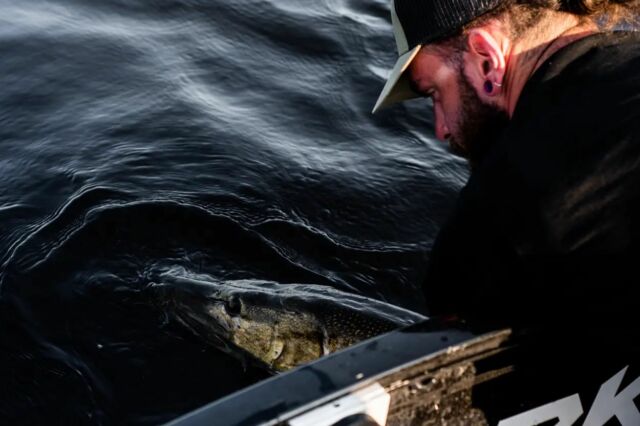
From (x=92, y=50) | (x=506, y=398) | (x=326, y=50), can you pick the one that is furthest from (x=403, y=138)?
(x=506, y=398)

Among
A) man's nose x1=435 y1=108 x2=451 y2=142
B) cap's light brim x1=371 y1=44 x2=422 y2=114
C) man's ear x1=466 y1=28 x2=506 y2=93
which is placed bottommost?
man's nose x1=435 y1=108 x2=451 y2=142

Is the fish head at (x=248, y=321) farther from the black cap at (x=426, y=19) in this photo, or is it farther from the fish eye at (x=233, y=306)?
the black cap at (x=426, y=19)

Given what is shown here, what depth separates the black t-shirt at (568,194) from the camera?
2.02 m

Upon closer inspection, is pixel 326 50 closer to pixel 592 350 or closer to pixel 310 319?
pixel 310 319

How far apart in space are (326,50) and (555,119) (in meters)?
6.17

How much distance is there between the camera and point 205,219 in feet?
17.1

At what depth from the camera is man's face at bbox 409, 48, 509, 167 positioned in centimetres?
269

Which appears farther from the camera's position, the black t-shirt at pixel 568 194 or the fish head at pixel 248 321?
the fish head at pixel 248 321

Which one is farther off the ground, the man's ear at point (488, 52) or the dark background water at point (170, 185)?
the man's ear at point (488, 52)

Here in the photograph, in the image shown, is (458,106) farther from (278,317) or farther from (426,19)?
(278,317)

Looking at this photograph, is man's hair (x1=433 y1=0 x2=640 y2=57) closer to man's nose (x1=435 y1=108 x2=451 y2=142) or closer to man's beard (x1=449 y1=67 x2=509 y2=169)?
man's beard (x1=449 y1=67 x2=509 y2=169)

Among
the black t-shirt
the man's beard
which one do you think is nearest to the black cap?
the man's beard

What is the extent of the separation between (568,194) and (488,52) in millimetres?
681

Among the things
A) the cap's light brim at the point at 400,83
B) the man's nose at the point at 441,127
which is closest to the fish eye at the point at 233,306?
the cap's light brim at the point at 400,83
